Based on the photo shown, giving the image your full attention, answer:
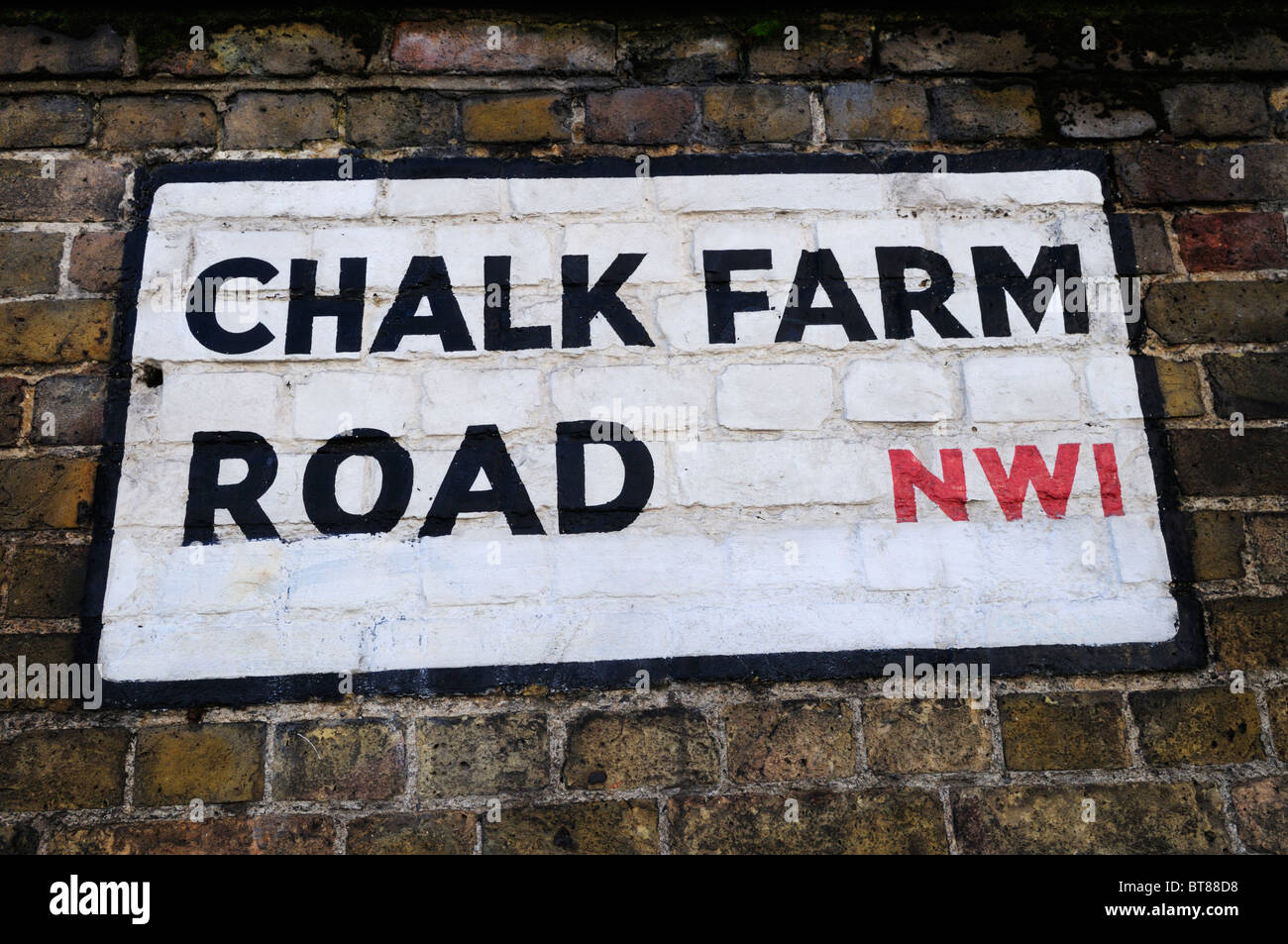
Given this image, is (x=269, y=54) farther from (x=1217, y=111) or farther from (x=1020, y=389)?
(x=1217, y=111)

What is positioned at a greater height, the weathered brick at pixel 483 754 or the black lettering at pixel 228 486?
the black lettering at pixel 228 486

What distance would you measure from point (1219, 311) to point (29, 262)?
1652 millimetres

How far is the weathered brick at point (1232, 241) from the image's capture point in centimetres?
114

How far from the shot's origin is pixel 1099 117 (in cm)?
120

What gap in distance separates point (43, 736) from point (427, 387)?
24.6 inches

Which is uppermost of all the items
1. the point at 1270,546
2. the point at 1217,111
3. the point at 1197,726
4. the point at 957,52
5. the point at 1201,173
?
the point at 957,52

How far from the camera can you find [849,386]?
42.9 inches

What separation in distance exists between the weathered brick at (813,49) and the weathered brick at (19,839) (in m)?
1.38

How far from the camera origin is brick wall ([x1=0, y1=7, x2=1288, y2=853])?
0.97 meters

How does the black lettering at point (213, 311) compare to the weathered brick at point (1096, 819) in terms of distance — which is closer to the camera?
the weathered brick at point (1096, 819)

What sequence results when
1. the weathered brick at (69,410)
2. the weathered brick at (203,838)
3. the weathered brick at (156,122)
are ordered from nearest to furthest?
the weathered brick at (203,838) → the weathered brick at (69,410) → the weathered brick at (156,122)

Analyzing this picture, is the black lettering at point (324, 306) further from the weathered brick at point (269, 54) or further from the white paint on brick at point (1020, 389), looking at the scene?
the white paint on brick at point (1020, 389)

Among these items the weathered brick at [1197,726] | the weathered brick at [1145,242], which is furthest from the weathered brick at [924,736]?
the weathered brick at [1145,242]

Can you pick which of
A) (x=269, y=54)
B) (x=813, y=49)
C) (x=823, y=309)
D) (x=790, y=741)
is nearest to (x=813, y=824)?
(x=790, y=741)
